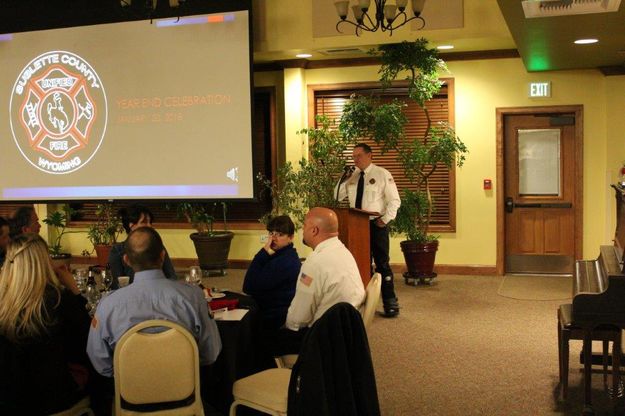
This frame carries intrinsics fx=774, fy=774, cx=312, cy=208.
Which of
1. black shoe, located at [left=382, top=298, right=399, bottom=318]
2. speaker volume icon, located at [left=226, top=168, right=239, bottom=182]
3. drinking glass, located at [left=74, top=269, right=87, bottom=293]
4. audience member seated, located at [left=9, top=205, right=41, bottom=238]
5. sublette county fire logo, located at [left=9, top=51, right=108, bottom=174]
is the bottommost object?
black shoe, located at [left=382, top=298, right=399, bottom=318]

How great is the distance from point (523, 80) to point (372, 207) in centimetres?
302

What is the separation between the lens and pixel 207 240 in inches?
367

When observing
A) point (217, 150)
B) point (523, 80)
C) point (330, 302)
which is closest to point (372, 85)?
point (523, 80)

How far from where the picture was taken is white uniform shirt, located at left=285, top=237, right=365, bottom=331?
382 cm

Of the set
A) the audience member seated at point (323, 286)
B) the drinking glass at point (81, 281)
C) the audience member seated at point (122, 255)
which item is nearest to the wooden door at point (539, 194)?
the audience member seated at point (122, 255)

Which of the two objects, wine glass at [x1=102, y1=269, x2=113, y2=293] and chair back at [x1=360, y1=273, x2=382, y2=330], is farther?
wine glass at [x1=102, y1=269, x2=113, y2=293]

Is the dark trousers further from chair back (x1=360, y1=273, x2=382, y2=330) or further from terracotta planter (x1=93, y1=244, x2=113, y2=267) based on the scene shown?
terracotta planter (x1=93, y1=244, x2=113, y2=267)

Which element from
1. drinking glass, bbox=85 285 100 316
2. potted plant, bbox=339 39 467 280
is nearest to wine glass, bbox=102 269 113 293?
drinking glass, bbox=85 285 100 316

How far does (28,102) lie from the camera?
8.05 metres

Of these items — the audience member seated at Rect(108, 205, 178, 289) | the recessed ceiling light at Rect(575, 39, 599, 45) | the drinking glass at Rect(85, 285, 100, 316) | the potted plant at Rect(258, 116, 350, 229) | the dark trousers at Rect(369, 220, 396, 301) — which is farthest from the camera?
the potted plant at Rect(258, 116, 350, 229)

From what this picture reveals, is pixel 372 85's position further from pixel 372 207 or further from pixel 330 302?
pixel 330 302

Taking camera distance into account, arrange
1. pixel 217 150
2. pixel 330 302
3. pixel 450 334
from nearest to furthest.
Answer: pixel 330 302 → pixel 450 334 → pixel 217 150

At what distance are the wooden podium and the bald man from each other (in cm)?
230

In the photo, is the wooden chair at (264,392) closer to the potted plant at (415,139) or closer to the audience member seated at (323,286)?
the audience member seated at (323,286)
